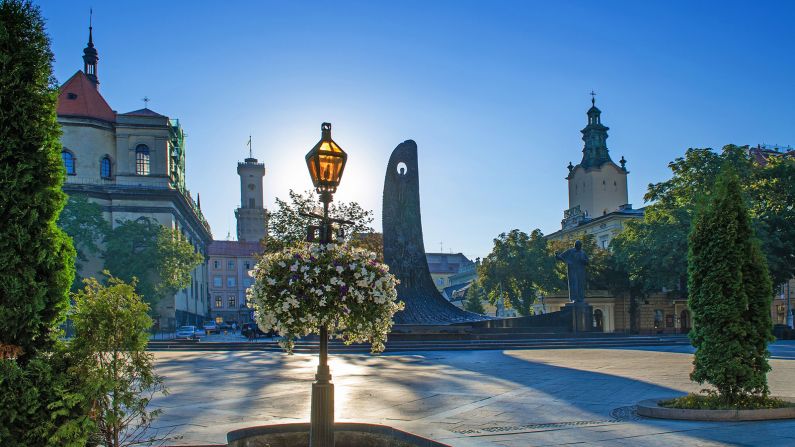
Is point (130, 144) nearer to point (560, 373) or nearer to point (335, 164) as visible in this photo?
point (560, 373)

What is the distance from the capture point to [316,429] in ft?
23.0

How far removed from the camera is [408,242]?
29.9 metres

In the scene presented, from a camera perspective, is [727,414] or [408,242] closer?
[727,414]

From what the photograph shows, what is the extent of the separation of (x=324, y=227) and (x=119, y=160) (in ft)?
205

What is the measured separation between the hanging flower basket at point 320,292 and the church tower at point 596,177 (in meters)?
85.4

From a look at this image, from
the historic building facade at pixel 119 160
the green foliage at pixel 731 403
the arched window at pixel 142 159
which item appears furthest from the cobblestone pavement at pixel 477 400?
the arched window at pixel 142 159

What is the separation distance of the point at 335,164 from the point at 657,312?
193 ft

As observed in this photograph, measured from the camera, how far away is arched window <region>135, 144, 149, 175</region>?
6544cm

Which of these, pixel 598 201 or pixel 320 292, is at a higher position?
pixel 598 201

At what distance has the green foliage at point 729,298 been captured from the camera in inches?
378

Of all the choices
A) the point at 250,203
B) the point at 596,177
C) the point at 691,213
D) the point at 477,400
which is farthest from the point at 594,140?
the point at 477,400

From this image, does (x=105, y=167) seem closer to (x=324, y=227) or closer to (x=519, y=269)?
(x=519, y=269)

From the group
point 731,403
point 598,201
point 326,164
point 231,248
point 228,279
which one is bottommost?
point 731,403

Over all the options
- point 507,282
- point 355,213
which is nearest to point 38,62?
point 355,213
